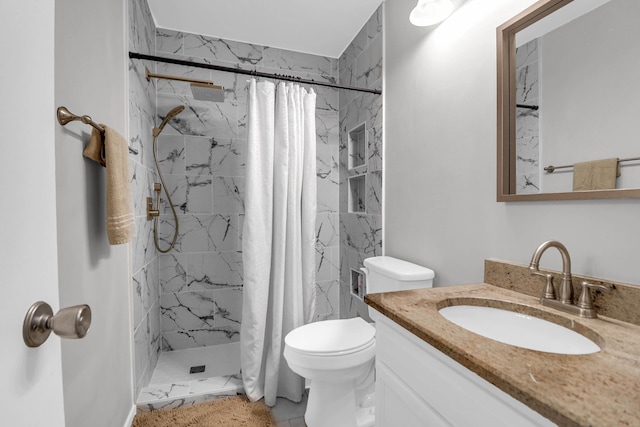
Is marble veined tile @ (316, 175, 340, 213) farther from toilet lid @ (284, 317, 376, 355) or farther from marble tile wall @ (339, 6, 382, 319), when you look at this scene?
toilet lid @ (284, 317, 376, 355)

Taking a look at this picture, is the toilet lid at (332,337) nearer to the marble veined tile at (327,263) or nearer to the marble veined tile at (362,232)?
the marble veined tile at (362,232)

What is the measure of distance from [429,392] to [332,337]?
0.92 meters

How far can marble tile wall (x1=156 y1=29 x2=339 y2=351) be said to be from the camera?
95.6 inches

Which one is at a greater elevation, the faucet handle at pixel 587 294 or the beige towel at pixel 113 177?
the beige towel at pixel 113 177

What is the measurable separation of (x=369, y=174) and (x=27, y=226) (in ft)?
6.46

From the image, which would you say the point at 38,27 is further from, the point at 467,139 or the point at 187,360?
the point at 187,360

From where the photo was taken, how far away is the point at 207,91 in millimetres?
1987

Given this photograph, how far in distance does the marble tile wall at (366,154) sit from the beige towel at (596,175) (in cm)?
119

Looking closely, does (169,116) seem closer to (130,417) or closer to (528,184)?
(130,417)

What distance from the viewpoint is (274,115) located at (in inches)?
78.2

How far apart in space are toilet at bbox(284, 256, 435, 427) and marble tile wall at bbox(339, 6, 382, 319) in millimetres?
514

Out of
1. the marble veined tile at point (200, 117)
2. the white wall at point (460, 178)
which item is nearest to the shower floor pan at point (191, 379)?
the white wall at point (460, 178)

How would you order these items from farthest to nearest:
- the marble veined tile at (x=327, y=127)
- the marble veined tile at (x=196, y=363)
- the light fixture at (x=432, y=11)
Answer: the marble veined tile at (x=327, y=127)
the marble veined tile at (x=196, y=363)
the light fixture at (x=432, y=11)

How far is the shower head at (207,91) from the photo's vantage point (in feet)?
6.34
